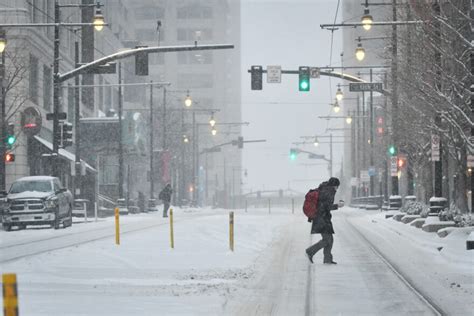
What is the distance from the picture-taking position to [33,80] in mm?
52719

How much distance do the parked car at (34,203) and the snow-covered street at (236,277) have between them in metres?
6.42

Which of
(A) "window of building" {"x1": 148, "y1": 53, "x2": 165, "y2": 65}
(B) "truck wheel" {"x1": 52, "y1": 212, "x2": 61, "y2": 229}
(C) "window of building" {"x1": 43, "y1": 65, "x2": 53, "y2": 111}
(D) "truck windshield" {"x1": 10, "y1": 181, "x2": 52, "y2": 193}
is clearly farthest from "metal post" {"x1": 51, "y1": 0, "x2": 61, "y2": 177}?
(A) "window of building" {"x1": 148, "y1": 53, "x2": 165, "y2": 65}

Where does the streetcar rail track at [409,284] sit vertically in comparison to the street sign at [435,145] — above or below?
below

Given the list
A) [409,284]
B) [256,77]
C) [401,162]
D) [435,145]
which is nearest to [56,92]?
[256,77]

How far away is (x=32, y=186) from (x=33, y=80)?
59.4 feet

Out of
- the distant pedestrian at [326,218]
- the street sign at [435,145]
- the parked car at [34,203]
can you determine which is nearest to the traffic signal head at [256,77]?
the parked car at [34,203]

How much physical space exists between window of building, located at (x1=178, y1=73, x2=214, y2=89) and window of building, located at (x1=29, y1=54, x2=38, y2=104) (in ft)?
349

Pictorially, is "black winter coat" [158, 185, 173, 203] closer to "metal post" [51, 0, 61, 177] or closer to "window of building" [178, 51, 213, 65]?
"metal post" [51, 0, 61, 177]

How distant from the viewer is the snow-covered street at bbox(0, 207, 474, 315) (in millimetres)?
12609

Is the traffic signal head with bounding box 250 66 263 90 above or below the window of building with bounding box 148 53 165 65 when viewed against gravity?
below

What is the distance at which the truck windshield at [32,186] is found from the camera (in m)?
35.7

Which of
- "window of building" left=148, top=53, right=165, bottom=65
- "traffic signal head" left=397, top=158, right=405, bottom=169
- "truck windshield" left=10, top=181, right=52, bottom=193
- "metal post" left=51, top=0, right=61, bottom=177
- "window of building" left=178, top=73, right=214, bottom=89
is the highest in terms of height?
"window of building" left=148, top=53, right=165, bottom=65

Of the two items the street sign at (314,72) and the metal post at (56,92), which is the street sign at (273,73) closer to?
the street sign at (314,72)

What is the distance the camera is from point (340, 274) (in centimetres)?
1745
